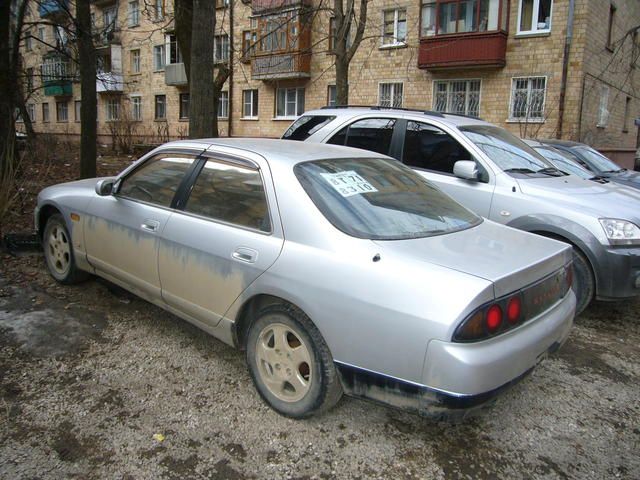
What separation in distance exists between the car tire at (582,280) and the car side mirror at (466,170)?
109cm

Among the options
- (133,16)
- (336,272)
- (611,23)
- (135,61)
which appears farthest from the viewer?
(135,61)

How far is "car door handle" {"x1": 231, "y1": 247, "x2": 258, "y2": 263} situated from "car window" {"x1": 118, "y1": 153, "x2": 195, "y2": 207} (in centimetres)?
94

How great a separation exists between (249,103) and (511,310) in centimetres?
2661

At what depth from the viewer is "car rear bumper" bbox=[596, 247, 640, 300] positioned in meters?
4.26

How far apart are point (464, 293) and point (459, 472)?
96cm

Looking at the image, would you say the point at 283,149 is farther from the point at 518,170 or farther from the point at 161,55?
the point at 161,55

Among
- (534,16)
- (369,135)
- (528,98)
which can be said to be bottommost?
(369,135)

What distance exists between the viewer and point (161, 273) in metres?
3.67

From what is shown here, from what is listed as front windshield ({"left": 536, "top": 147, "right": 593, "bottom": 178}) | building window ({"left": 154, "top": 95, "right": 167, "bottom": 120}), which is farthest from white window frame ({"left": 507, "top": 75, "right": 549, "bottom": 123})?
building window ({"left": 154, "top": 95, "right": 167, "bottom": 120})

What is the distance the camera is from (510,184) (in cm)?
486

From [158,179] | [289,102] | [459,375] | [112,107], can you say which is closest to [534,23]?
[289,102]

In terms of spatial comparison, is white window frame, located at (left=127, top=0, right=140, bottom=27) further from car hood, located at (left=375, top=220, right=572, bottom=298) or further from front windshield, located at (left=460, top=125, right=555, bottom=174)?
car hood, located at (left=375, top=220, right=572, bottom=298)

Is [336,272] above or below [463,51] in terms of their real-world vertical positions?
below

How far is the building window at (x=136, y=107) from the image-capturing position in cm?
3394
